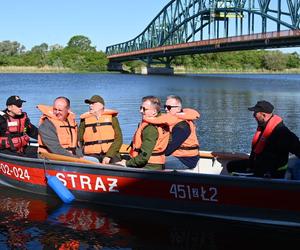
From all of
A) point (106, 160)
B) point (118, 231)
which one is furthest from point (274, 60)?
point (118, 231)

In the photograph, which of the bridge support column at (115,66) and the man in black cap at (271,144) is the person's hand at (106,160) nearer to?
the man in black cap at (271,144)

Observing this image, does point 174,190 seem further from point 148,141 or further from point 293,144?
point 293,144

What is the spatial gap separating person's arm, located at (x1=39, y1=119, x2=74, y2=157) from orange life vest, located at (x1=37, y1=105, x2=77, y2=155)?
0.06 meters

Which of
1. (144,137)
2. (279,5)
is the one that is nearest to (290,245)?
(144,137)

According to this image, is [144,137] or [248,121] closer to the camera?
[144,137]

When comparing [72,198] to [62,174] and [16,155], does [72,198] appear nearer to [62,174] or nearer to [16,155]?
[62,174]

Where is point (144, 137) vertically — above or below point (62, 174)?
above

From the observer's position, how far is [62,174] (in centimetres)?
795

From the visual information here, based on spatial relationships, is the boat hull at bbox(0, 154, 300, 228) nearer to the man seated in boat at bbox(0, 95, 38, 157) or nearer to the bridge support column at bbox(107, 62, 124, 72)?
the man seated in boat at bbox(0, 95, 38, 157)

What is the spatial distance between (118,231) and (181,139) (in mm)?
1598

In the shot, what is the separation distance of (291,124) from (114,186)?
12822 millimetres

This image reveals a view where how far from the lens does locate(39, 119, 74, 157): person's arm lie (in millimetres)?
7797

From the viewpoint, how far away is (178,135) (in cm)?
752

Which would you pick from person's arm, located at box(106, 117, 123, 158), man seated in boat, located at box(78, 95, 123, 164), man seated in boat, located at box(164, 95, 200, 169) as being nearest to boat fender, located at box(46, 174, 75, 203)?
man seated in boat, located at box(78, 95, 123, 164)
